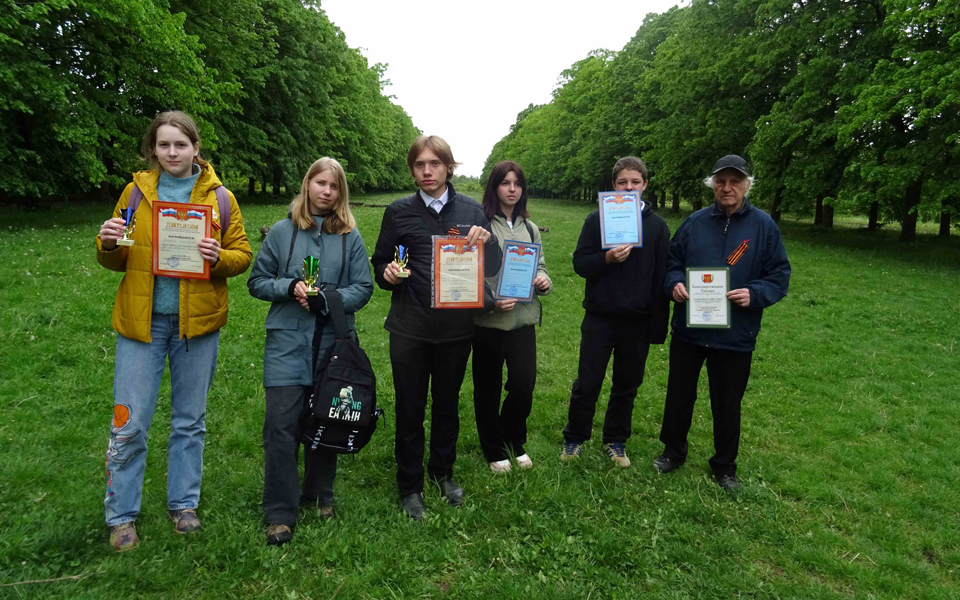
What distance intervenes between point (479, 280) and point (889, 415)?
5614 millimetres

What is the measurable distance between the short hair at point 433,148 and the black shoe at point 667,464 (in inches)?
121

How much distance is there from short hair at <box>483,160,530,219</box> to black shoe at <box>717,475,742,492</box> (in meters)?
2.68

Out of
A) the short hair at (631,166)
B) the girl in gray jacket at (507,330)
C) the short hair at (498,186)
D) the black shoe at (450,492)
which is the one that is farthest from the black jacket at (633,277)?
the black shoe at (450,492)

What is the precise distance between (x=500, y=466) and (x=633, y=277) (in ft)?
6.19

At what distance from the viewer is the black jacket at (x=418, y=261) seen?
11.8ft

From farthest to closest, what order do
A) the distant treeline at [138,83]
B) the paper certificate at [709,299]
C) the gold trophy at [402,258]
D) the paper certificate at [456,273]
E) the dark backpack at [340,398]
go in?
the distant treeline at [138,83] < the paper certificate at [709,299] < the paper certificate at [456,273] < the gold trophy at [402,258] < the dark backpack at [340,398]

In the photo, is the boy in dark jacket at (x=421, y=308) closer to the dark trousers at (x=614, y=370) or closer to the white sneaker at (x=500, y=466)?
the white sneaker at (x=500, y=466)

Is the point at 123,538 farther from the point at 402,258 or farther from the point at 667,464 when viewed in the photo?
the point at 667,464

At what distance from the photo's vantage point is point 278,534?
11.0 ft

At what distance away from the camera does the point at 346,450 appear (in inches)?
131

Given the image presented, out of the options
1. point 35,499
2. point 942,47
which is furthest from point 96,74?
point 942,47

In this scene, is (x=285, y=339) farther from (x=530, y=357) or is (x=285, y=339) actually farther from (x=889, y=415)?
(x=889, y=415)

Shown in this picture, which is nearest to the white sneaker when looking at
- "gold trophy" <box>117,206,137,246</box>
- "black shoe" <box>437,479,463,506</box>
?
"black shoe" <box>437,479,463,506</box>

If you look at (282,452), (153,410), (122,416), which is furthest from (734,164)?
(122,416)
